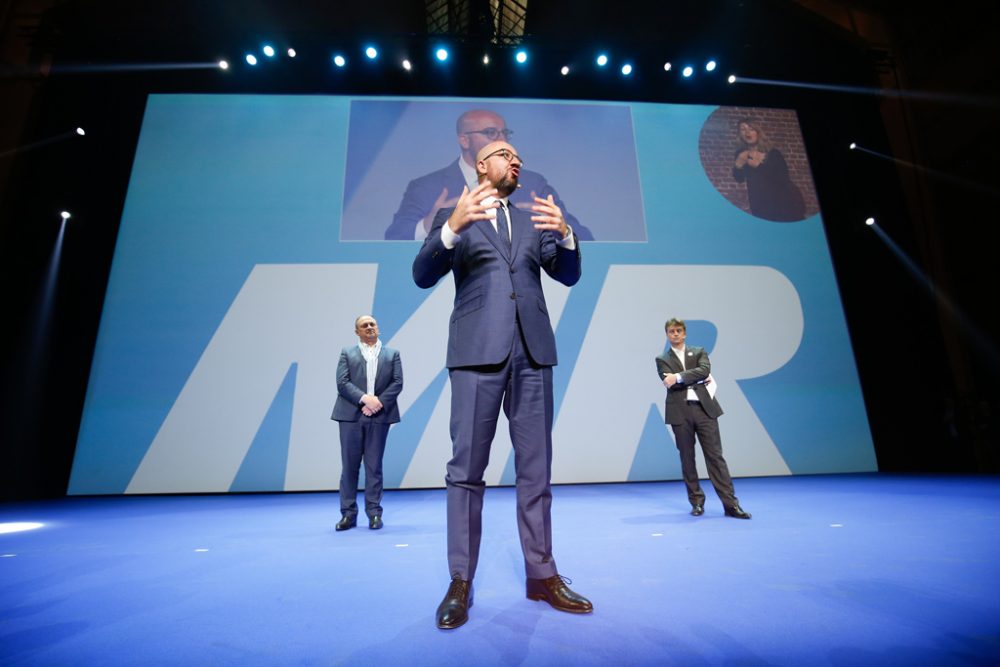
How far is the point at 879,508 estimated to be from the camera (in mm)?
3281

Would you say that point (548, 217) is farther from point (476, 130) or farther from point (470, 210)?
point (476, 130)

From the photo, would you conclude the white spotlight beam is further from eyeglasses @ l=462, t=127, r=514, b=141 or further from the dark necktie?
the dark necktie

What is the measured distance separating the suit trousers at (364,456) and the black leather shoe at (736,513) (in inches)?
100

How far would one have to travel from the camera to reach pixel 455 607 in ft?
4.57

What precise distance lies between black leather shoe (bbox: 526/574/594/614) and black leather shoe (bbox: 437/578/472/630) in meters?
A: 0.25

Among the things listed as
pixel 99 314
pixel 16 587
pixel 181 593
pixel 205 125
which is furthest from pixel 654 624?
pixel 205 125

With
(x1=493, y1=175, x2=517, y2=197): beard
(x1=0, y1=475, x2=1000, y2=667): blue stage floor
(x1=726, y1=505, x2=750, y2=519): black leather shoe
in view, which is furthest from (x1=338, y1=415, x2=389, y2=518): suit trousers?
(x1=726, y1=505, x2=750, y2=519): black leather shoe

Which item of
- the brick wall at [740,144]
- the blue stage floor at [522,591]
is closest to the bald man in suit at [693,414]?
the blue stage floor at [522,591]

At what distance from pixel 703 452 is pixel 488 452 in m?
2.43

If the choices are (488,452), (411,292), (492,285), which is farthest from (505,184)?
(411,292)

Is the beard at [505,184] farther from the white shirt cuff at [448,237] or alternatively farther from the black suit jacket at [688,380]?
the black suit jacket at [688,380]

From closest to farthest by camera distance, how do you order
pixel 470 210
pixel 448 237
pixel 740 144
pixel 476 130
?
pixel 470 210, pixel 448 237, pixel 476 130, pixel 740 144

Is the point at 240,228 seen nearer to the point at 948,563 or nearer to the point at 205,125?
the point at 205,125

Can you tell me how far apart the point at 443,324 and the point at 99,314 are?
4116 mm
